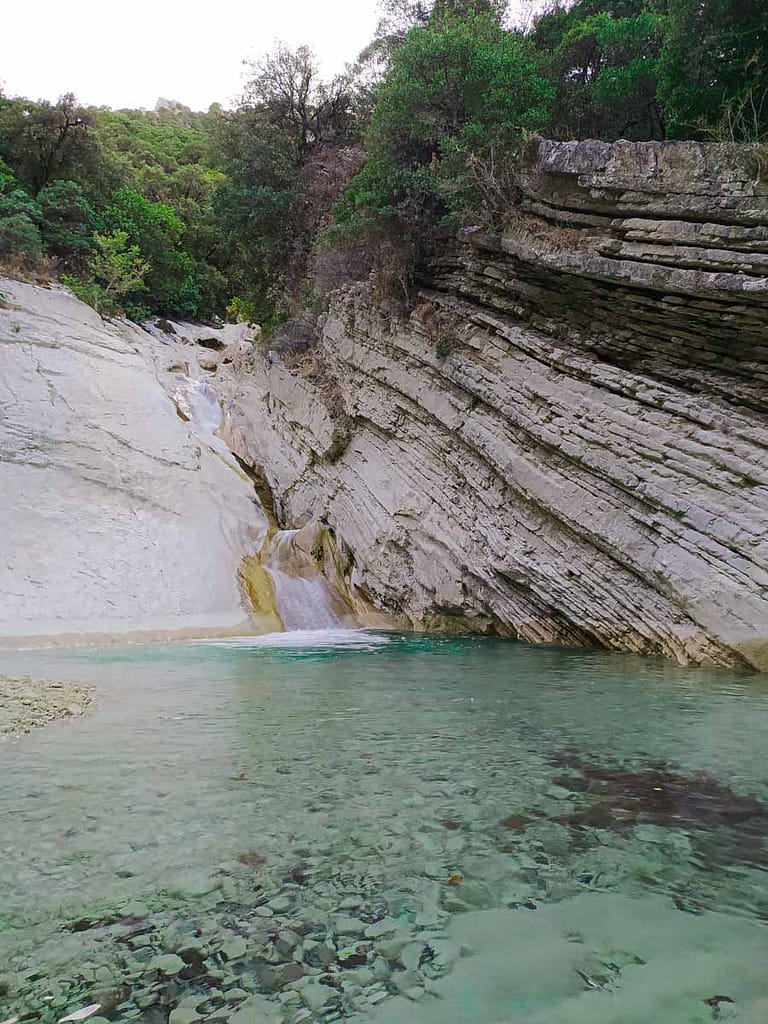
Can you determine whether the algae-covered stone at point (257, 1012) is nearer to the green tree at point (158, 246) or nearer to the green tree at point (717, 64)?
the green tree at point (717, 64)

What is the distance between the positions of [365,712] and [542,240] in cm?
897

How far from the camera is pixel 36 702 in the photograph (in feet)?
19.6

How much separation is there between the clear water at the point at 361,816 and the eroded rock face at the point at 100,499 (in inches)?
256

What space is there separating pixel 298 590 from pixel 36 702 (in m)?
9.32

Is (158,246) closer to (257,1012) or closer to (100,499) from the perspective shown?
(100,499)

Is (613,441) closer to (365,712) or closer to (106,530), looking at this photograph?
(365,712)

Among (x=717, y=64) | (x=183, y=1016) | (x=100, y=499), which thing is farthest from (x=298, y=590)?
(x=183, y=1016)

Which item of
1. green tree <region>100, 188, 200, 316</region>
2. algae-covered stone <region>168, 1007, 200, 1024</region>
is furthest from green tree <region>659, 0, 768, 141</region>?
green tree <region>100, 188, 200, 316</region>

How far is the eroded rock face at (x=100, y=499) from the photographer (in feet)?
40.9

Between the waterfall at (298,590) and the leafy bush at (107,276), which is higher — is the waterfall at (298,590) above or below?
below

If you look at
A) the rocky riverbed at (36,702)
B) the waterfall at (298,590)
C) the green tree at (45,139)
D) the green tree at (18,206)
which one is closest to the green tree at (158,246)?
the green tree at (45,139)

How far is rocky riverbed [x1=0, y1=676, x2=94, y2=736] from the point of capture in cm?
533

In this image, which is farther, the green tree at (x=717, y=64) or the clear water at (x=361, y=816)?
the green tree at (x=717, y=64)

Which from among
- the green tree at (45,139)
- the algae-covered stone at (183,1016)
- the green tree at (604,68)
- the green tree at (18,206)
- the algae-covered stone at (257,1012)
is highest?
the green tree at (45,139)
